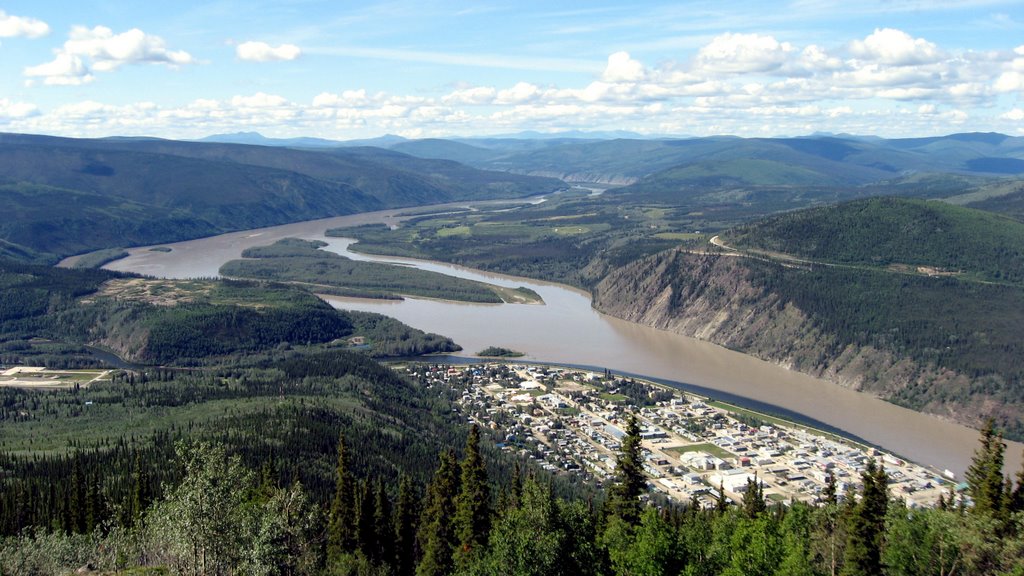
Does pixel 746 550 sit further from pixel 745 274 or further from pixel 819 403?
pixel 745 274

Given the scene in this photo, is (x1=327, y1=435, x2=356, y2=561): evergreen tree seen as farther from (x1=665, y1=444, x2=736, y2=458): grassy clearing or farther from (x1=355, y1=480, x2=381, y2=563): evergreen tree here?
(x1=665, y1=444, x2=736, y2=458): grassy clearing

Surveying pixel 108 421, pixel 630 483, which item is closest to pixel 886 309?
pixel 630 483

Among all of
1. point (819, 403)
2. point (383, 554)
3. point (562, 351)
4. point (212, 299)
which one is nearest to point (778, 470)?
point (819, 403)

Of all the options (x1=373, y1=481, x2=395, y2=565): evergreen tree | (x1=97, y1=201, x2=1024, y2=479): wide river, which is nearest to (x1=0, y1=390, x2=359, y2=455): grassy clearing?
(x1=373, y1=481, x2=395, y2=565): evergreen tree

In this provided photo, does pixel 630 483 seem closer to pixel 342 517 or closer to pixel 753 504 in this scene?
pixel 753 504

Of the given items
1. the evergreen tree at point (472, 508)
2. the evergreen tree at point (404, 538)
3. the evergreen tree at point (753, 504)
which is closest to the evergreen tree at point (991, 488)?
the evergreen tree at point (753, 504)

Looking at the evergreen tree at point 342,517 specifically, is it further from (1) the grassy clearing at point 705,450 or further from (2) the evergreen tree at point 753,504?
(1) the grassy clearing at point 705,450

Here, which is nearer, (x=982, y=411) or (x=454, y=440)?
(x=454, y=440)
